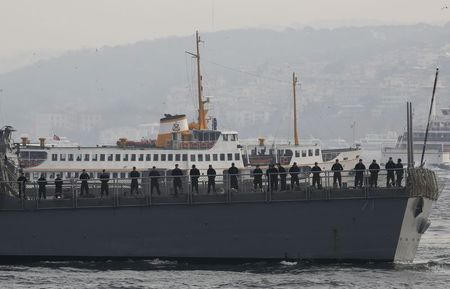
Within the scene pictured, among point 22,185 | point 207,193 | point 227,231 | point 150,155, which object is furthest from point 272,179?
point 150,155

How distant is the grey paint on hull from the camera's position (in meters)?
43.3

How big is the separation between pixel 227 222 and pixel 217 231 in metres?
0.42

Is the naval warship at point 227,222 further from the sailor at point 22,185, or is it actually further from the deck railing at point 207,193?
the sailor at point 22,185

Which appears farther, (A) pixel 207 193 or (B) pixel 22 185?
(B) pixel 22 185

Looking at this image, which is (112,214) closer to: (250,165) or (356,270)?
(356,270)

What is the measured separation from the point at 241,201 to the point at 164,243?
9.11ft

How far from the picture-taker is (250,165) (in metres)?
90.9

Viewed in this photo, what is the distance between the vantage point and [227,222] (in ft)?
144

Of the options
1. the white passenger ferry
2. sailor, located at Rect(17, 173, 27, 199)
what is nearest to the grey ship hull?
sailor, located at Rect(17, 173, 27, 199)

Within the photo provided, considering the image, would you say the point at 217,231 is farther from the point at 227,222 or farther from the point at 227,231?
the point at 227,222

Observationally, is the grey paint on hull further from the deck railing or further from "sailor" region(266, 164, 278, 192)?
"sailor" region(266, 164, 278, 192)

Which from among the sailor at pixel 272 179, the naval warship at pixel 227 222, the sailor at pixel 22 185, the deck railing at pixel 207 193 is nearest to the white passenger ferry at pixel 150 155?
the sailor at pixel 22 185

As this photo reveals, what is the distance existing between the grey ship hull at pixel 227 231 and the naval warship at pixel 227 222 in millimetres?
30

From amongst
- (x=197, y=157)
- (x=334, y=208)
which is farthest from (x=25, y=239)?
(x=197, y=157)
